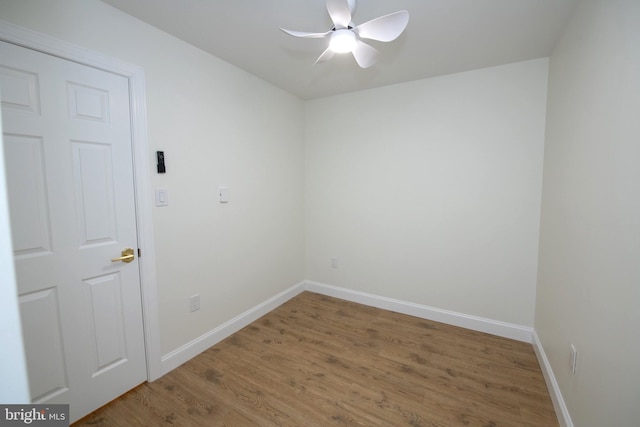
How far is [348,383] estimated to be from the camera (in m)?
1.93

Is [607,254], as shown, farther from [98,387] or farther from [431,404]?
[98,387]

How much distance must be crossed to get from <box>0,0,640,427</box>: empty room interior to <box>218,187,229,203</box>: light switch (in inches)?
1.0

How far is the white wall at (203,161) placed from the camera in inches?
64.8

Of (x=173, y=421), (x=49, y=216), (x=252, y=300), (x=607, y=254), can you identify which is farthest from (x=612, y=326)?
(x=49, y=216)

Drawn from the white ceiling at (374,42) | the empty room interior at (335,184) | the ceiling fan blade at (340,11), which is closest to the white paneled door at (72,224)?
the empty room interior at (335,184)

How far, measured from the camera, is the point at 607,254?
3.95 feet

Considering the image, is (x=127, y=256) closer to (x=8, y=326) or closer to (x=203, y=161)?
(x=203, y=161)

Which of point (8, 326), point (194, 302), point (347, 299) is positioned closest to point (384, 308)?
point (347, 299)

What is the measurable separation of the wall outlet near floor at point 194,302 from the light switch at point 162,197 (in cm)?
80

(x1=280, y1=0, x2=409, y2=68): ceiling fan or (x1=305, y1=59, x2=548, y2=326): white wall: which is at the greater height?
(x1=280, y1=0, x2=409, y2=68): ceiling fan

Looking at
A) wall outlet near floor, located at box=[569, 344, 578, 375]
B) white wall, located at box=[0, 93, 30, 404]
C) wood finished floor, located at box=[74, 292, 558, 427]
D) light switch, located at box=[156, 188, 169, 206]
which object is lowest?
wood finished floor, located at box=[74, 292, 558, 427]

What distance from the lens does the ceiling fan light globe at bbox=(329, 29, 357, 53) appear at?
59.4 inches

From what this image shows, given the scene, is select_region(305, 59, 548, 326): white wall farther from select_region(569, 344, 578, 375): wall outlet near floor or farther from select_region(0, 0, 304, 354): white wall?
select_region(569, 344, 578, 375): wall outlet near floor

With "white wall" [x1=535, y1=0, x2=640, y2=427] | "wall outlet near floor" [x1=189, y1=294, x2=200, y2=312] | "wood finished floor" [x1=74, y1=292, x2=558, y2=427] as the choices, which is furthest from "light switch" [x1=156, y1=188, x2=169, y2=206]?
"white wall" [x1=535, y1=0, x2=640, y2=427]
